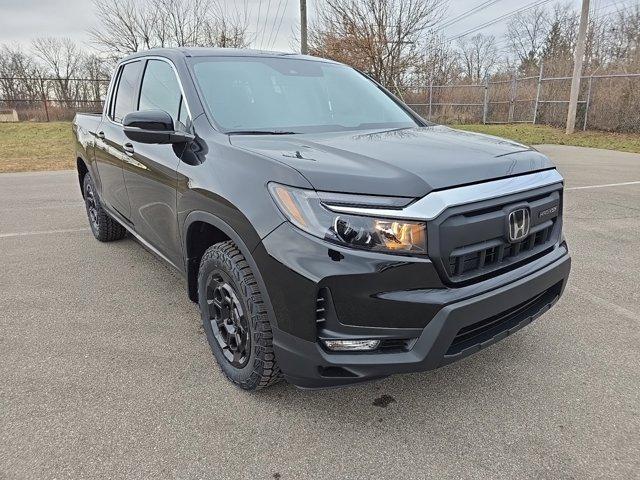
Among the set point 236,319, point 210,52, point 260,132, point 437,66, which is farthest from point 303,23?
point 236,319

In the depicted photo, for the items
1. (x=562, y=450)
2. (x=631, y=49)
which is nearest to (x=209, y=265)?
(x=562, y=450)

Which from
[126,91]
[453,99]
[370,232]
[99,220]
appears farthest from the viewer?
[453,99]

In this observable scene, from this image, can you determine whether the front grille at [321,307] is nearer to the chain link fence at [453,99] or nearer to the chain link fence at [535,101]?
the chain link fence at [535,101]

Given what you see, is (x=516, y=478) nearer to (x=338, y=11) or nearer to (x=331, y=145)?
(x=331, y=145)

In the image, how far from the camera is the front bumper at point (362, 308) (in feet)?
6.15

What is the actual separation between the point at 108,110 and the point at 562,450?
4.33 m

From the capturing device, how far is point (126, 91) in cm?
397

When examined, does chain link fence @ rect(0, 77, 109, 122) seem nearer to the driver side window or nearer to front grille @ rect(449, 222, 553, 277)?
the driver side window

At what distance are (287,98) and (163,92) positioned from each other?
85 centimetres

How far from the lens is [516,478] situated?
195 cm

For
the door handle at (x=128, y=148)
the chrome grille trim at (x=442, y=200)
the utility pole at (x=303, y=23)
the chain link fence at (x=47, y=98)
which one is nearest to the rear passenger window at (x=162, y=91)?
the door handle at (x=128, y=148)

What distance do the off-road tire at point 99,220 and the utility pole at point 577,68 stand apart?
58.8 ft

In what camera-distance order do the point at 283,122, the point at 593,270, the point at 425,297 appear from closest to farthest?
1. the point at 425,297
2. the point at 283,122
3. the point at 593,270

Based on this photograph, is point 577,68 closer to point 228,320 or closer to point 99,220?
point 99,220
